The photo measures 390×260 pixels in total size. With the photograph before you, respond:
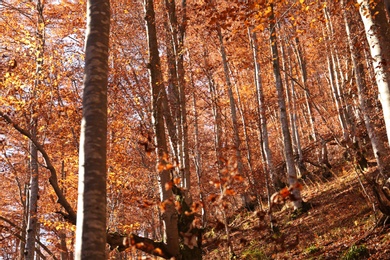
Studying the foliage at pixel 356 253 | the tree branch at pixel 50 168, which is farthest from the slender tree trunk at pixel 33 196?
the foliage at pixel 356 253

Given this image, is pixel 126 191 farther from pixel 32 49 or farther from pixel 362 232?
pixel 362 232

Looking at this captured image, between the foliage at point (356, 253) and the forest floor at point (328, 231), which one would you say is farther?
the forest floor at point (328, 231)

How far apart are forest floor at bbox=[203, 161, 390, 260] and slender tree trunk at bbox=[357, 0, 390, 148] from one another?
2003 mm

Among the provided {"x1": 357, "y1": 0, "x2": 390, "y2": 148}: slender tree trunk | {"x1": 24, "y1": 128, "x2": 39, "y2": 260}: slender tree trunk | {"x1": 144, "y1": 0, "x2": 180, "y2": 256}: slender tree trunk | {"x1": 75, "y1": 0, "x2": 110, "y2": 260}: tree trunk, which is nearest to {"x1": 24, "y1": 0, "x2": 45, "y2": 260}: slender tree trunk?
{"x1": 24, "y1": 128, "x2": 39, "y2": 260}: slender tree trunk

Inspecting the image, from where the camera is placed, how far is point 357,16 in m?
10.2

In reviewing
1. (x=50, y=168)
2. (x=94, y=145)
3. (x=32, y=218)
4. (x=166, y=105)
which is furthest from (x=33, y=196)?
(x=94, y=145)

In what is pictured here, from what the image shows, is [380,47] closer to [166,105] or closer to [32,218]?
[166,105]

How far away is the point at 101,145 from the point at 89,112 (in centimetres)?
33

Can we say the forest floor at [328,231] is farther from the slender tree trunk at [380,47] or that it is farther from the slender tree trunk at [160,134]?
the slender tree trunk at [380,47]

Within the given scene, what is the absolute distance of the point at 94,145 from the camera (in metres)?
3.18

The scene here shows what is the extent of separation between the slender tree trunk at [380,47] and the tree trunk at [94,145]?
321cm

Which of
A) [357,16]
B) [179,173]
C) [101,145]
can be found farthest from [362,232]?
[357,16]

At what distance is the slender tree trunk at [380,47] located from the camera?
4.34 m

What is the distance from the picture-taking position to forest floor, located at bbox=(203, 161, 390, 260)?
5.88m
